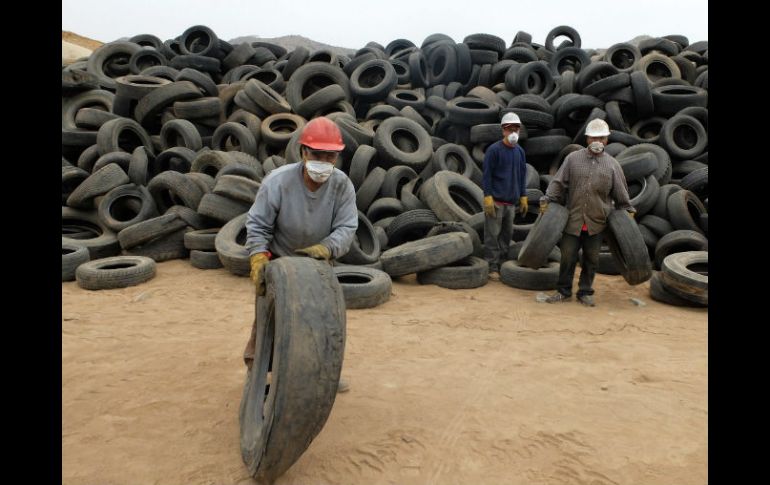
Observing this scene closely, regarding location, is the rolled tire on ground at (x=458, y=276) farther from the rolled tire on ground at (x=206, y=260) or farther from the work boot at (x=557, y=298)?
the rolled tire on ground at (x=206, y=260)

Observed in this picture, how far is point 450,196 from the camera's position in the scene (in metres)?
Answer: 9.30

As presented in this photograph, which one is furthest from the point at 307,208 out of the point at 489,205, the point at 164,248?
the point at 164,248

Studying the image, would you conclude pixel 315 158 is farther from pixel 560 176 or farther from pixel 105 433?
pixel 560 176

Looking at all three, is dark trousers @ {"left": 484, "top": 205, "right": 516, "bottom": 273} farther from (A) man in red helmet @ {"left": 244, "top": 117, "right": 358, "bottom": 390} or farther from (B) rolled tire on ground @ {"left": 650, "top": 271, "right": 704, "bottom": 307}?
(A) man in red helmet @ {"left": 244, "top": 117, "right": 358, "bottom": 390}

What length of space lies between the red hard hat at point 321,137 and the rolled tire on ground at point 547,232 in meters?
3.98

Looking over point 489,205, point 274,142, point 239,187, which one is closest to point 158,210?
point 239,187

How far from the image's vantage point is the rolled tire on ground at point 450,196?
28.3 ft

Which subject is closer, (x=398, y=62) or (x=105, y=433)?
(x=105, y=433)

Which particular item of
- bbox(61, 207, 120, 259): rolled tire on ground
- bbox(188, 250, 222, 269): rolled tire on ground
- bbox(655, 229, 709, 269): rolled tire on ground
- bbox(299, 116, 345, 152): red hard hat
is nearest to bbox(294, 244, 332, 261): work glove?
bbox(299, 116, 345, 152): red hard hat

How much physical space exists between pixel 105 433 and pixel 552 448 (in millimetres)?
2851

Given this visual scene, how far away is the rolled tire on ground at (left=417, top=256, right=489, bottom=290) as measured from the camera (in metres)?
7.41

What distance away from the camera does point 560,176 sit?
22.2ft

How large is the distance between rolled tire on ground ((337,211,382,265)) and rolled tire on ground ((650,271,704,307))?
3.80 metres

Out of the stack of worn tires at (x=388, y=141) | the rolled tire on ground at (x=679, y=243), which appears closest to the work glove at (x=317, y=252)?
the stack of worn tires at (x=388, y=141)
